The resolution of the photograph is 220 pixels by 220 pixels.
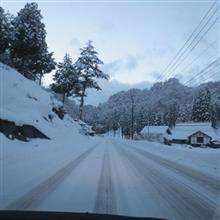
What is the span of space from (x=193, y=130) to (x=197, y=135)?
1456 mm

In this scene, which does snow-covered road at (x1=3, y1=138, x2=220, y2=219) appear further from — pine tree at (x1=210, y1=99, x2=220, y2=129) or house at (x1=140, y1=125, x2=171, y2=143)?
house at (x1=140, y1=125, x2=171, y2=143)

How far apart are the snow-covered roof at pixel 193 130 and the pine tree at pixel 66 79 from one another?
29.8 meters

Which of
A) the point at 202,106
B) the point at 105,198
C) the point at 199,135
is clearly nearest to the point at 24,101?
the point at 105,198

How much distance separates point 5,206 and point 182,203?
3663 mm

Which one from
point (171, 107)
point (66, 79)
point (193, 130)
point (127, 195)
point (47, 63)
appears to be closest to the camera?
point (127, 195)

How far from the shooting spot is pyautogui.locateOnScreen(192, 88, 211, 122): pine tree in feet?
285

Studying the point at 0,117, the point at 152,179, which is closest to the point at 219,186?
the point at 152,179

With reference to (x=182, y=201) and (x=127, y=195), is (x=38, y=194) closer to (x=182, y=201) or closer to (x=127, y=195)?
(x=127, y=195)

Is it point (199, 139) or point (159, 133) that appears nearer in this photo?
point (199, 139)

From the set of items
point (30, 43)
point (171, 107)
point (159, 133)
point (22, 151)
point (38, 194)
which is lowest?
point (38, 194)

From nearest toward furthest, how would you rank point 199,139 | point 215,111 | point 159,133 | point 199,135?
point 199,135 < point 199,139 < point 215,111 < point 159,133

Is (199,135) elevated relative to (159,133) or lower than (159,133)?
lower

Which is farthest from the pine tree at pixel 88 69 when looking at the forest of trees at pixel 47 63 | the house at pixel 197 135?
the house at pixel 197 135

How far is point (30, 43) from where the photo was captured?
4372cm
